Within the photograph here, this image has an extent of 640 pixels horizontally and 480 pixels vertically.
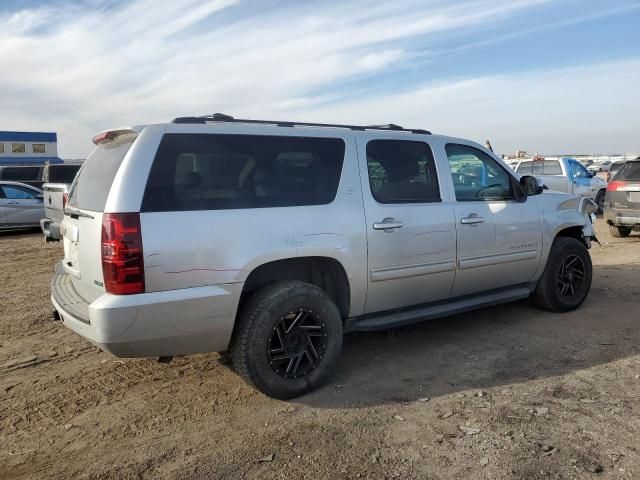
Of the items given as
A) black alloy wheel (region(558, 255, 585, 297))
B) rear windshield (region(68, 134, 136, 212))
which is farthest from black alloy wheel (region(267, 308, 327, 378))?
black alloy wheel (region(558, 255, 585, 297))

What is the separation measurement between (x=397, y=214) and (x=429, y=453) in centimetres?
190

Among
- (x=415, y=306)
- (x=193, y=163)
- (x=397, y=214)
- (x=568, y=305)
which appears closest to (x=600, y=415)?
(x=415, y=306)

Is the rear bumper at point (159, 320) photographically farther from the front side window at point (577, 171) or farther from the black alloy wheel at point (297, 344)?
the front side window at point (577, 171)

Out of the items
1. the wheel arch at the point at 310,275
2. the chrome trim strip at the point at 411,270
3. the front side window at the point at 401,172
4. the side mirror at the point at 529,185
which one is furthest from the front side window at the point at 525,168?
the wheel arch at the point at 310,275

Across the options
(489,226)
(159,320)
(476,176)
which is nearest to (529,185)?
(476,176)

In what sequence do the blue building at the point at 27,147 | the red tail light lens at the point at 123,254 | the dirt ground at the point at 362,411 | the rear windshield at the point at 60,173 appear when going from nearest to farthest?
the dirt ground at the point at 362,411, the red tail light lens at the point at 123,254, the rear windshield at the point at 60,173, the blue building at the point at 27,147

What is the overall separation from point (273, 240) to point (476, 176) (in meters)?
2.44

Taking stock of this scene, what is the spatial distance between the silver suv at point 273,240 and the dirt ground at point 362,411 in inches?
15.5

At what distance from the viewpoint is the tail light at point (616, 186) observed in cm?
1108

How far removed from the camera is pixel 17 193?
1476 cm

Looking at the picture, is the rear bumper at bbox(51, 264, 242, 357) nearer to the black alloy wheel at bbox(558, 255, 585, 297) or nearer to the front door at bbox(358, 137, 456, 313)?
the front door at bbox(358, 137, 456, 313)

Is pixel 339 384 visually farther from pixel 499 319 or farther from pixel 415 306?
pixel 499 319

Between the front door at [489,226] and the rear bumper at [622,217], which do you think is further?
the rear bumper at [622,217]

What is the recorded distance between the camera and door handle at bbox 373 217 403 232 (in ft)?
14.0
